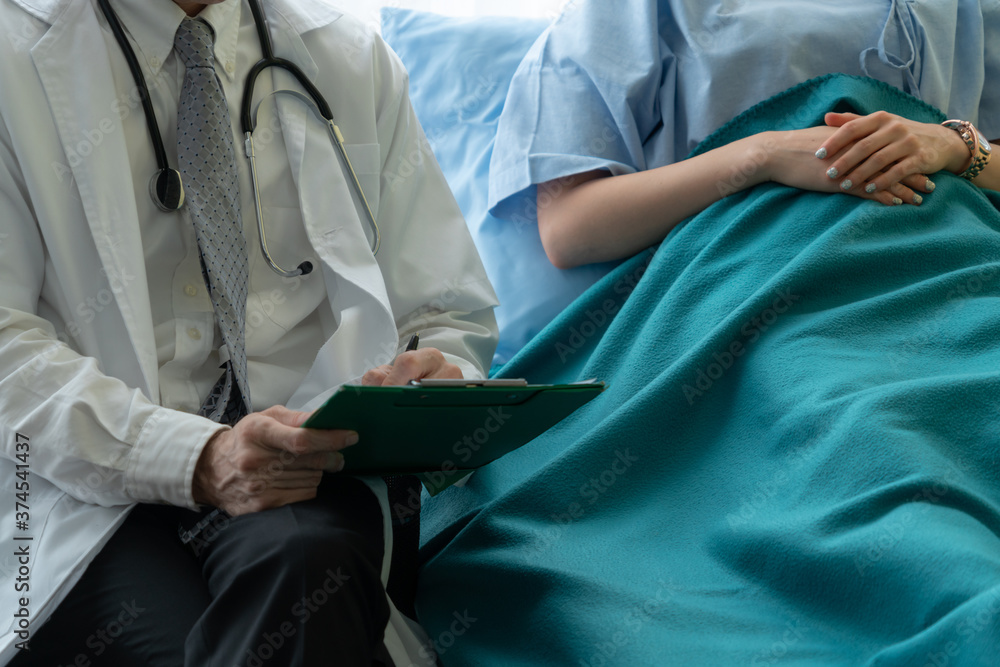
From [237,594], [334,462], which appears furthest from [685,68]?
[237,594]

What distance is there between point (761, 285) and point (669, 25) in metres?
0.53

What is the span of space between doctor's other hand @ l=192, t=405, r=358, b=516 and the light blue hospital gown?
2.24 ft

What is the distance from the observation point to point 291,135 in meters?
1.10

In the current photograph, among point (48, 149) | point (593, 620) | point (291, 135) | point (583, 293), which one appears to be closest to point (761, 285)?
point (583, 293)

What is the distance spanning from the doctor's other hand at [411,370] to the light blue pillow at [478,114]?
19.8 inches

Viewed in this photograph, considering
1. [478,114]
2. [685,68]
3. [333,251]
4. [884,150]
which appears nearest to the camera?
[333,251]

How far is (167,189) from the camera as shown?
3.25 ft

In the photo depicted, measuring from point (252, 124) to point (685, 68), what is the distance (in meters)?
0.70

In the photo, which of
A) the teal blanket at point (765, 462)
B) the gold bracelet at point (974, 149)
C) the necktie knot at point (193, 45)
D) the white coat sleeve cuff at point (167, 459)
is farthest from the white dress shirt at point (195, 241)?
the gold bracelet at point (974, 149)

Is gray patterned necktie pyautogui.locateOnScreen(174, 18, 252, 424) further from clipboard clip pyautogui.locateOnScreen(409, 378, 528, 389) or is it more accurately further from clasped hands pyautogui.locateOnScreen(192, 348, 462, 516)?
clipboard clip pyautogui.locateOnScreen(409, 378, 528, 389)

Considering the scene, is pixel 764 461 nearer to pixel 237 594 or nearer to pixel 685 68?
pixel 237 594

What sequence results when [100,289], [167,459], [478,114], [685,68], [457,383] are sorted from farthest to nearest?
[478,114], [685,68], [100,289], [167,459], [457,383]

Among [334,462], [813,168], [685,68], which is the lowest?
[334,462]

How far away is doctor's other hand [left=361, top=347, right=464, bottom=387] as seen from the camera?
0.93m
